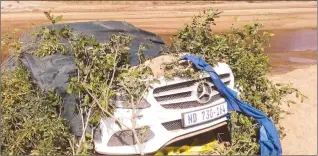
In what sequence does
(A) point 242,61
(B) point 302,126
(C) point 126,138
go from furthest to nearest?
1. (B) point 302,126
2. (A) point 242,61
3. (C) point 126,138

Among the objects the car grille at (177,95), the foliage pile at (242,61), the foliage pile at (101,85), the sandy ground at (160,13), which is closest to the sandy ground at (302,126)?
the foliage pile at (242,61)

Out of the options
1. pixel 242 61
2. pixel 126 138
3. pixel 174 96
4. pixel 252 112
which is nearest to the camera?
pixel 126 138

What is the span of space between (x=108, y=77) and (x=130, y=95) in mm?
394

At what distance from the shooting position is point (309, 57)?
12422 millimetres

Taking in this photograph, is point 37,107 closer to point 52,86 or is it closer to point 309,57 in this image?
point 52,86

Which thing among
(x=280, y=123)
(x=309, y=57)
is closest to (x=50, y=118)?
(x=280, y=123)

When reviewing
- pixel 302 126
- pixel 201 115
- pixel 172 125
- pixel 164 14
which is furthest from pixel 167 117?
pixel 164 14

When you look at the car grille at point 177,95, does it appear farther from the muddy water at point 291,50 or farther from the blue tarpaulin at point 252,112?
the muddy water at point 291,50

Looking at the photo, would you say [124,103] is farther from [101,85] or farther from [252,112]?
[252,112]

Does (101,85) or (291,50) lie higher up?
(101,85)

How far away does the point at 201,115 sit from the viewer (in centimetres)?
520

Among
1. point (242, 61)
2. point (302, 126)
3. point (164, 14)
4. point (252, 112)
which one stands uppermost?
point (164, 14)

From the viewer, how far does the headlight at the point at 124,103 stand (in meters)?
4.97

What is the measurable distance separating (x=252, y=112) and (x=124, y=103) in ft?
5.01
